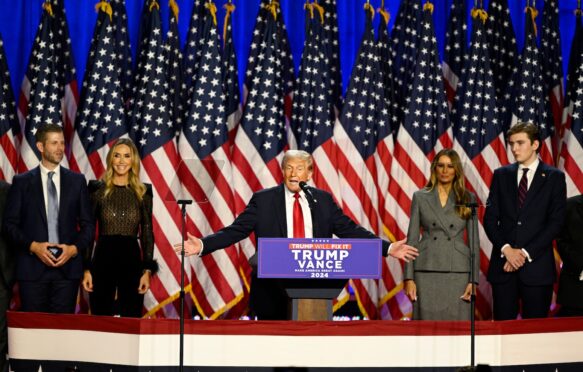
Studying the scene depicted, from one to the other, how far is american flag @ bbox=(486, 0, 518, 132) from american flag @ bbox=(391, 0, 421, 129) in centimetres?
62

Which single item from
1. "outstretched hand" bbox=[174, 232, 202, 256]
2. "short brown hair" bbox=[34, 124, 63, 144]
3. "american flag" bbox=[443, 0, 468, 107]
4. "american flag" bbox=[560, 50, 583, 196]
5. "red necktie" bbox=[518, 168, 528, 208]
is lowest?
"outstretched hand" bbox=[174, 232, 202, 256]

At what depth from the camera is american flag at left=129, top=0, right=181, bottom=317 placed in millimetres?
6801

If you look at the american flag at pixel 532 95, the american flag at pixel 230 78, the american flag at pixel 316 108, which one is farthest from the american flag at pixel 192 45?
the american flag at pixel 532 95

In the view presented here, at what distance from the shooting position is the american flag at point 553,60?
24.2 ft

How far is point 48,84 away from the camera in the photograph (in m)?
6.80

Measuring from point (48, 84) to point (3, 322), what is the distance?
2.17m

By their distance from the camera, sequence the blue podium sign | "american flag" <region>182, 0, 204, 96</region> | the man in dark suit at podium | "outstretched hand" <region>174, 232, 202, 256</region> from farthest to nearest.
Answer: "american flag" <region>182, 0, 204, 96</region>, the man in dark suit at podium, "outstretched hand" <region>174, 232, 202, 256</region>, the blue podium sign

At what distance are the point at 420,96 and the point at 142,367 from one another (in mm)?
3650

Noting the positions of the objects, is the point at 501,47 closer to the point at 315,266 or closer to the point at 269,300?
the point at 269,300

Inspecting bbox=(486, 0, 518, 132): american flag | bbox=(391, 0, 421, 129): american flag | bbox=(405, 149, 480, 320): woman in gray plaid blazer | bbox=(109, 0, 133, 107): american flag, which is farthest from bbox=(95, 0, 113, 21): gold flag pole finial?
bbox=(486, 0, 518, 132): american flag

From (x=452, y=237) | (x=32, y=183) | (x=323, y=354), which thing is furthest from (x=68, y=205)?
(x=452, y=237)

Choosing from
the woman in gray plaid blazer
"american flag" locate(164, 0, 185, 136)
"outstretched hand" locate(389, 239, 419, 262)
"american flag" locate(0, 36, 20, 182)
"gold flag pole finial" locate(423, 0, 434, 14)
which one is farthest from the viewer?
"gold flag pole finial" locate(423, 0, 434, 14)

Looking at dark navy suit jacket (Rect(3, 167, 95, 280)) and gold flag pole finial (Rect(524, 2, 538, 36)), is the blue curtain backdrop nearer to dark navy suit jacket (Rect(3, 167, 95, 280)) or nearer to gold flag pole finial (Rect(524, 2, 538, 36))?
gold flag pole finial (Rect(524, 2, 538, 36))

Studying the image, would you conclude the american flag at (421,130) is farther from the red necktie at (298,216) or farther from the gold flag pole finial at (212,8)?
the red necktie at (298,216)
